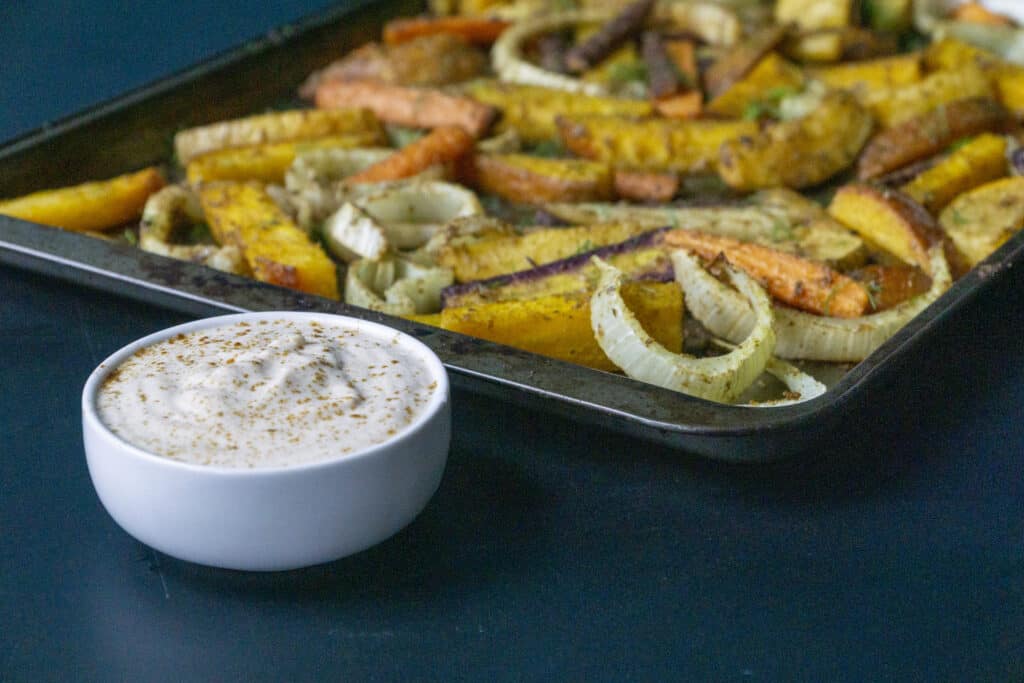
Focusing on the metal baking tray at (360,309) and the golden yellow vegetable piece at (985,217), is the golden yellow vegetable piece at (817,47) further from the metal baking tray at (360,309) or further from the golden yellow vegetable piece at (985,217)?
the metal baking tray at (360,309)

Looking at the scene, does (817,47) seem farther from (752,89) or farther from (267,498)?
(267,498)

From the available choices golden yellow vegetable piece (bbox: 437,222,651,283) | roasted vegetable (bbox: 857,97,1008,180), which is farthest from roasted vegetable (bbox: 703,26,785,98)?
golden yellow vegetable piece (bbox: 437,222,651,283)

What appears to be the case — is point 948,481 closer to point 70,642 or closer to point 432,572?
point 432,572

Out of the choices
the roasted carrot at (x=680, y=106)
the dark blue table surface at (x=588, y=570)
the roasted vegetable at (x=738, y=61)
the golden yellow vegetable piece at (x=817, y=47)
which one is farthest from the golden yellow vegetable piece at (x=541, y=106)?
the dark blue table surface at (x=588, y=570)

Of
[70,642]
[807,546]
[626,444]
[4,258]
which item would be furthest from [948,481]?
[4,258]

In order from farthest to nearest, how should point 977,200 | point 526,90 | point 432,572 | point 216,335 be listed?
1. point 526,90
2. point 977,200
3. point 216,335
4. point 432,572

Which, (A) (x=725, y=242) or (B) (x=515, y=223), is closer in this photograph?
(A) (x=725, y=242)
